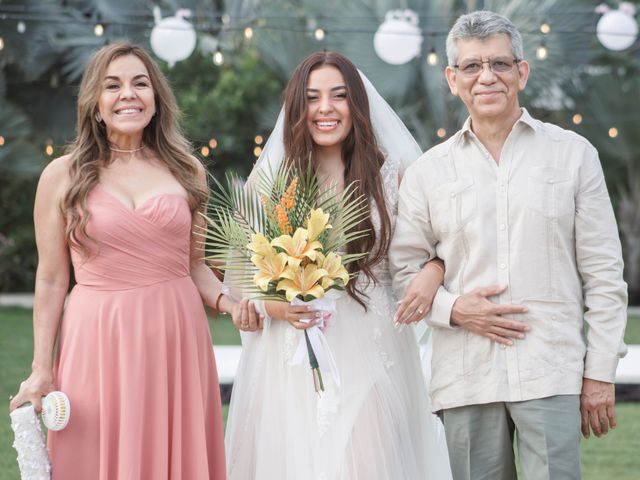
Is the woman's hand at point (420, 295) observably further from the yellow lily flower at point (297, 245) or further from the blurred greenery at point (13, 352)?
the blurred greenery at point (13, 352)

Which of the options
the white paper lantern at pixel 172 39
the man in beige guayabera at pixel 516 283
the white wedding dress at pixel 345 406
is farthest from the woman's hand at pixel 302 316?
the white paper lantern at pixel 172 39

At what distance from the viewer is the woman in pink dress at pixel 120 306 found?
432 cm

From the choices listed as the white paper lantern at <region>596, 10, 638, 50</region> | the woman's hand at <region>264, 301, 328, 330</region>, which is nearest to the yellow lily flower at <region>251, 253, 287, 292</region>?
the woman's hand at <region>264, 301, 328, 330</region>

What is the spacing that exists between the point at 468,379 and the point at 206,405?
111cm

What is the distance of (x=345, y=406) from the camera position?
4.67 m

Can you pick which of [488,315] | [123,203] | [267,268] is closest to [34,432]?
[123,203]

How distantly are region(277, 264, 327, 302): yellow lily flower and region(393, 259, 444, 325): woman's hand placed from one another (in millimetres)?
349

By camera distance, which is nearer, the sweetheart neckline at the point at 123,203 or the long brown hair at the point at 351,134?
the sweetheart neckline at the point at 123,203

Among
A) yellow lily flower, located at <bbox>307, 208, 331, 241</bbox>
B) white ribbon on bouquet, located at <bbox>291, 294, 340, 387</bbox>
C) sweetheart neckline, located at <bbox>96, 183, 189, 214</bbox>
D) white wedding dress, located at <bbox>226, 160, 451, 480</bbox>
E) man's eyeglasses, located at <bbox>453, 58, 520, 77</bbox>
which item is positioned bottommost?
white wedding dress, located at <bbox>226, 160, 451, 480</bbox>

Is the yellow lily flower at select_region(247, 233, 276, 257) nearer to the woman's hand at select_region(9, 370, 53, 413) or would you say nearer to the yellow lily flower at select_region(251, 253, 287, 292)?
the yellow lily flower at select_region(251, 253, 287, 292)

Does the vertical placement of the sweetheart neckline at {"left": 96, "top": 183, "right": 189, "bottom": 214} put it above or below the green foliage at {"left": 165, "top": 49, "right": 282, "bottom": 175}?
below

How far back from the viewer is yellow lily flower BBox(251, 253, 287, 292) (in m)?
4.13

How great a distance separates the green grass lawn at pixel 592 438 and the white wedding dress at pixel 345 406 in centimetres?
244

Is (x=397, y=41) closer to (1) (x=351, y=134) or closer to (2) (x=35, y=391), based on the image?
(1) (x=351, y=134)
